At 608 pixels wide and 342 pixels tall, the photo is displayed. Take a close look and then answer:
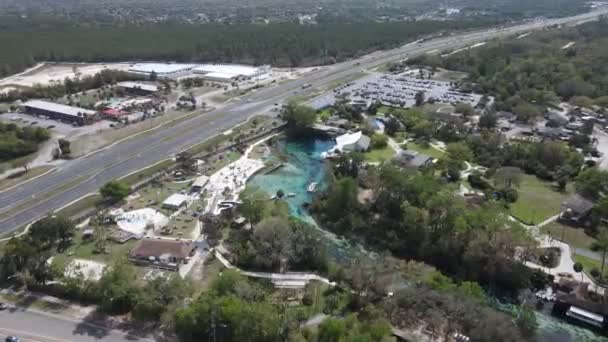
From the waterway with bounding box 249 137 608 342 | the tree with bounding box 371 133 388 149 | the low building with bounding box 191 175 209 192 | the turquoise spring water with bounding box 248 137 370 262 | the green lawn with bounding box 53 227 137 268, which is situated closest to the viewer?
the waterway with bounding box 249 137 608 342

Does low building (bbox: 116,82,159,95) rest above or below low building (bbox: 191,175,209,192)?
above

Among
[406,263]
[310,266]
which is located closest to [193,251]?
[310,266]

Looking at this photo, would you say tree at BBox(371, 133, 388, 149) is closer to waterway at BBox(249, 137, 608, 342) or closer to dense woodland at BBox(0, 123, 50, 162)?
waterway at BBox(249, 137, 608, 342)

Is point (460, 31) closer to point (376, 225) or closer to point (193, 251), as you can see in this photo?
point (376, 225)

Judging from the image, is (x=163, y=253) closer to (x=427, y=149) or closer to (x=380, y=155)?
(x=380, y=155)

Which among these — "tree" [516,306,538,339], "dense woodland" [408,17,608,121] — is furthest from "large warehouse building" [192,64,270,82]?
"tree" [516,306,538,339]

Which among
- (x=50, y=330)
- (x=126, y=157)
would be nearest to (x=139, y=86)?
(x=126, y=157)

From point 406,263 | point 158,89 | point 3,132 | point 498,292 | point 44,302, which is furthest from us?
point 158,89
